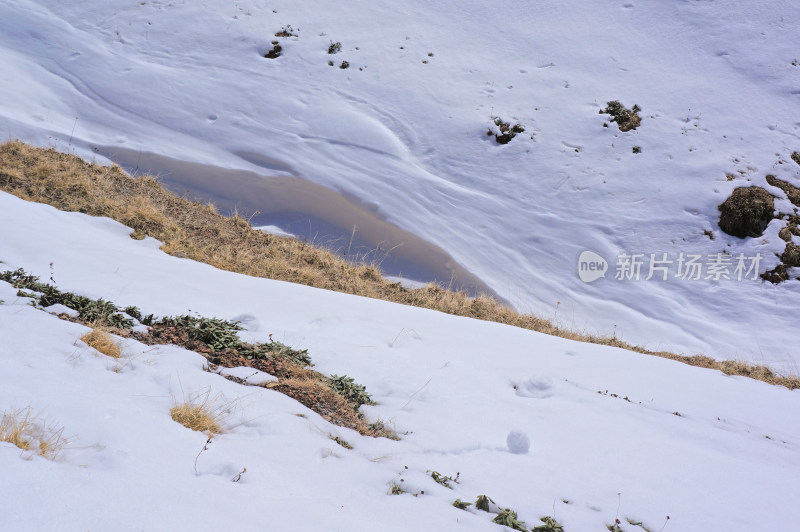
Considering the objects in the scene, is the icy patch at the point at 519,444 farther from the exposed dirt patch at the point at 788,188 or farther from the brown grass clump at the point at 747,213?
the exposed dirt patch at the point at 788,188

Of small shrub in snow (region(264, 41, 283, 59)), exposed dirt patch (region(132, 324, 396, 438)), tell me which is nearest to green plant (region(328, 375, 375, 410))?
exposed dirt patch (region(132, 324, 396, 438))

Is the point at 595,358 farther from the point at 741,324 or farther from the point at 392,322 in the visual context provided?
the point at 741,324

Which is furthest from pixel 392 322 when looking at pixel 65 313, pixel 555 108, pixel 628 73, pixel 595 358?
pixel 628 73

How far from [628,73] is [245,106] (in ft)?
33.6

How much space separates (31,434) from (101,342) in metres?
1.37

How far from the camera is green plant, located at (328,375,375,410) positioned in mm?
3945

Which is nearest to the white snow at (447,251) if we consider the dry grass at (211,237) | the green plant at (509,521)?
the green plant at (509,521)

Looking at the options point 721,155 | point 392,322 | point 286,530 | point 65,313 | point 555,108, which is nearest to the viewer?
point 286,530

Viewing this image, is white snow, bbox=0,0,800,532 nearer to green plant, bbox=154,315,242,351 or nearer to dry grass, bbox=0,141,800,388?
green plant, bbox=154,315,242,351

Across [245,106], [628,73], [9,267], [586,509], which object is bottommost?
[9,267]

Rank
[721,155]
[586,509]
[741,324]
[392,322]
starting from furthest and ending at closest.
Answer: [721,155]
[741,324]
[392,322]
[586,509]

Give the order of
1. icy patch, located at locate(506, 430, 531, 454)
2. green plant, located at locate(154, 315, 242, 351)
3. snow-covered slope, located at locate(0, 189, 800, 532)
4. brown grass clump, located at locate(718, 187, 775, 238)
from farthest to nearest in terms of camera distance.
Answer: brown grass clump, located at locate(718, 187, 775, 238)
green plant, located at locate(154, 315, 242, 351)
icy patch, located at locate(506, 430, 531, 454)
snow-covered slope, located at locate(0, 189, 800, 532)

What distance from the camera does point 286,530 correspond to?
207cm

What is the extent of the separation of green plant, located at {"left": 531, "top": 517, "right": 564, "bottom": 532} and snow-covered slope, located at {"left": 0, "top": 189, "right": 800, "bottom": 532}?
0.09 m
